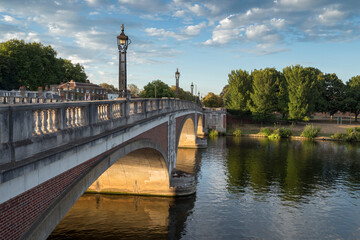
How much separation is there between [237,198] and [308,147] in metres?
30.2

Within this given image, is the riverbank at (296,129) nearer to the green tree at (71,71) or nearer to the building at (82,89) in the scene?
the building at (82,89)

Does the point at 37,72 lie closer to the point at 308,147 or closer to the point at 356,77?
the point at 308,147

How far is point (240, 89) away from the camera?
245 ft

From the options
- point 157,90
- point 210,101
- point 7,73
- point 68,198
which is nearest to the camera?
point 68,198

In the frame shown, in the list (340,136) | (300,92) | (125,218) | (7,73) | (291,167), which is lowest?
(125,218)

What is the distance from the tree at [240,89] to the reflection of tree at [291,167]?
76.0ft

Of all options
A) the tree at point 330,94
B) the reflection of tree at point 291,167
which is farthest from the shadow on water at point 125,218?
the tree at point 330,94

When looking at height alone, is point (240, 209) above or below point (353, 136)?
below

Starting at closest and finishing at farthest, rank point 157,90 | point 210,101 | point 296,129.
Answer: point 296,129 < point 157,90 < point 210,101

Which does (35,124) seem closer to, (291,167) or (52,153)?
(52,153)

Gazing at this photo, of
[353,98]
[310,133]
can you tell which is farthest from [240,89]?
[353,98]

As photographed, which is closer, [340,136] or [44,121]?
[44,121]

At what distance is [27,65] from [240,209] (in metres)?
67.3

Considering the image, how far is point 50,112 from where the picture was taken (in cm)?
713
